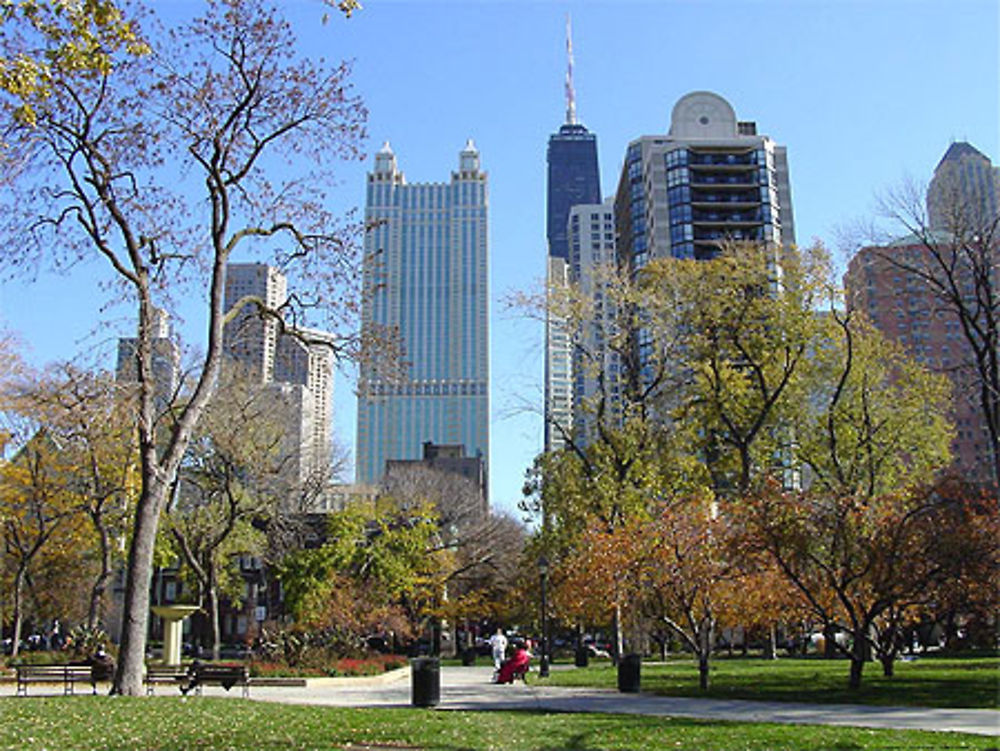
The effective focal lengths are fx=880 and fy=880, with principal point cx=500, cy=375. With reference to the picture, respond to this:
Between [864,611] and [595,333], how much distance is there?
17.2 metres

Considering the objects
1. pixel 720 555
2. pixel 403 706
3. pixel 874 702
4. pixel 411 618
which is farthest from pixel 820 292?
pixel 411 618

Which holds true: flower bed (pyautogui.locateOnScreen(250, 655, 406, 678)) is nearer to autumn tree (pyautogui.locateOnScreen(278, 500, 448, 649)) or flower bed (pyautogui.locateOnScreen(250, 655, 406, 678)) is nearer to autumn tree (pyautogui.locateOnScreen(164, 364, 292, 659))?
autumn tree (pyautogui.locateOnScreen(278, 500, 448, 649))

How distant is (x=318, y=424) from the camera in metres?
43.3

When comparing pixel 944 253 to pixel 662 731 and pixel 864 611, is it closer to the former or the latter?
pixel 864 611

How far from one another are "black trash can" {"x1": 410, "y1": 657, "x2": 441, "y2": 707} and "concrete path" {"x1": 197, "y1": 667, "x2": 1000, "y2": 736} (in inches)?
17.2

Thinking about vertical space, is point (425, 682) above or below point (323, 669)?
above

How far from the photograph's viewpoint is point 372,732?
1214 cm

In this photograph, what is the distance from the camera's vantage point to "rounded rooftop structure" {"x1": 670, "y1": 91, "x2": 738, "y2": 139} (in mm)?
87625

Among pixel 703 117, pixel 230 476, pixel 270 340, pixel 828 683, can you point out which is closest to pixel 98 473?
pixel 230 476

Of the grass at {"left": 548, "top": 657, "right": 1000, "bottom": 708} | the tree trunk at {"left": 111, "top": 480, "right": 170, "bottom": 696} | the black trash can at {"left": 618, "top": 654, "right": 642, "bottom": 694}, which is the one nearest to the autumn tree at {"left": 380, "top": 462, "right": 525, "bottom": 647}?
the grass at {"left": 548, "top": 657, "right": 1000, "bottom": 708}

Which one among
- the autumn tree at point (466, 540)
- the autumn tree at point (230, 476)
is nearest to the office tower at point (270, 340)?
the autumn tree at point (230, 476)

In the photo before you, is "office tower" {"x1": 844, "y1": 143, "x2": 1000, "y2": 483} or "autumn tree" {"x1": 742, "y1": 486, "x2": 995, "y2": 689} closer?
"autumn tree" {"x1": 742, "y1": 486, "x2": 995, "y2": 689}

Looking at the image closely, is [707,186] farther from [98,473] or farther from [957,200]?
[98,473]

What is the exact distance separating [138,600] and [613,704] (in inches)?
378
